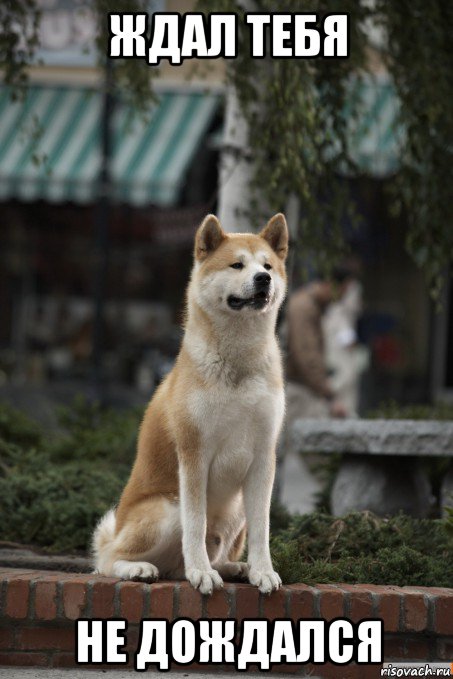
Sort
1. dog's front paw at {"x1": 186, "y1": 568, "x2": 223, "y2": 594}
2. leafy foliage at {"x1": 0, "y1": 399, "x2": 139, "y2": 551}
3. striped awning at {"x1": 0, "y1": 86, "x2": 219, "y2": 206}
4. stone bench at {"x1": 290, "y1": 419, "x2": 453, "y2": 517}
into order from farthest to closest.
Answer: striped awning at {"x1": 0, "y1": 86, "x2": 219, "y2": 206}, stone bench at {"x1": 290, "y1": 419, "x2": 453, "y2": 517}, leafy foliage at {"x1": 0, "y1": 399, "x2": 139, "y2": 551}, dog's front paw at {"x1": 186, "y1": 568, "x2": 223, "y2": 594}

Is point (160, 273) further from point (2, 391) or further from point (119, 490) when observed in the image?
point (119, 490)

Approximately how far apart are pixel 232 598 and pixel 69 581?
64 cm

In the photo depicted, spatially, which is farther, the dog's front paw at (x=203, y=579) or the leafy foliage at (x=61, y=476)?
the leafy foliage at (x=61, y=476)

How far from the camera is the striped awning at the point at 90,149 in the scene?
43.8ft

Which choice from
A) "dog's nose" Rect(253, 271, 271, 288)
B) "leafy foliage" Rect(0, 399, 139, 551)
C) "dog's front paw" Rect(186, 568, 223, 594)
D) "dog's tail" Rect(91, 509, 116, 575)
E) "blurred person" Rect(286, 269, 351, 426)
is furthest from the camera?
"blurred person" Rect(286, 269, 351, 426)

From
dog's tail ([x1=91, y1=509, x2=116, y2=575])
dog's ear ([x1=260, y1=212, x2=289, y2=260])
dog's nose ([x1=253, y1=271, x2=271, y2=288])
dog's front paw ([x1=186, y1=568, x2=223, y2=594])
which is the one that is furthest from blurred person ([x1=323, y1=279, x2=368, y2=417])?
dog's nose ([x1=253, y1=271, x2=271, y2=288])

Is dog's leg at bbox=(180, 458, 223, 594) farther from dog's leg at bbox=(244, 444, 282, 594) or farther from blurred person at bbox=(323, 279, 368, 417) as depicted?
blurred person at bbox=(323, 279, 368, 417)

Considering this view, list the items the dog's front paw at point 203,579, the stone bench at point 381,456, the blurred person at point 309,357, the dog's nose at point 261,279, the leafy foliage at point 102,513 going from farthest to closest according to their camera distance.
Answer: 1. the blurred person at point 309,357
2. the stone bench at point 381,456
3. the leafy foliage at point 102,513
4. the dog's front paw at point 203,579
5. the dog's nose at point 261,279

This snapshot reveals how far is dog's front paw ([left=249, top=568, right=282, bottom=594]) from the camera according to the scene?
167 inches

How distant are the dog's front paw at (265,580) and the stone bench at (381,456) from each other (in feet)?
6.86

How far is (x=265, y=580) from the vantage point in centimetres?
425

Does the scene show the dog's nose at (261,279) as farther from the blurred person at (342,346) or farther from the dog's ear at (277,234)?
the blurred person at (342,346)

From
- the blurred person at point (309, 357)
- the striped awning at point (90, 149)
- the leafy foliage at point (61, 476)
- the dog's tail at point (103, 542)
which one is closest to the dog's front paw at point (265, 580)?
the dog's tail at point (103, 542)

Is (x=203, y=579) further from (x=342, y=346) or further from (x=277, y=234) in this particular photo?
(x=342, y=346)
